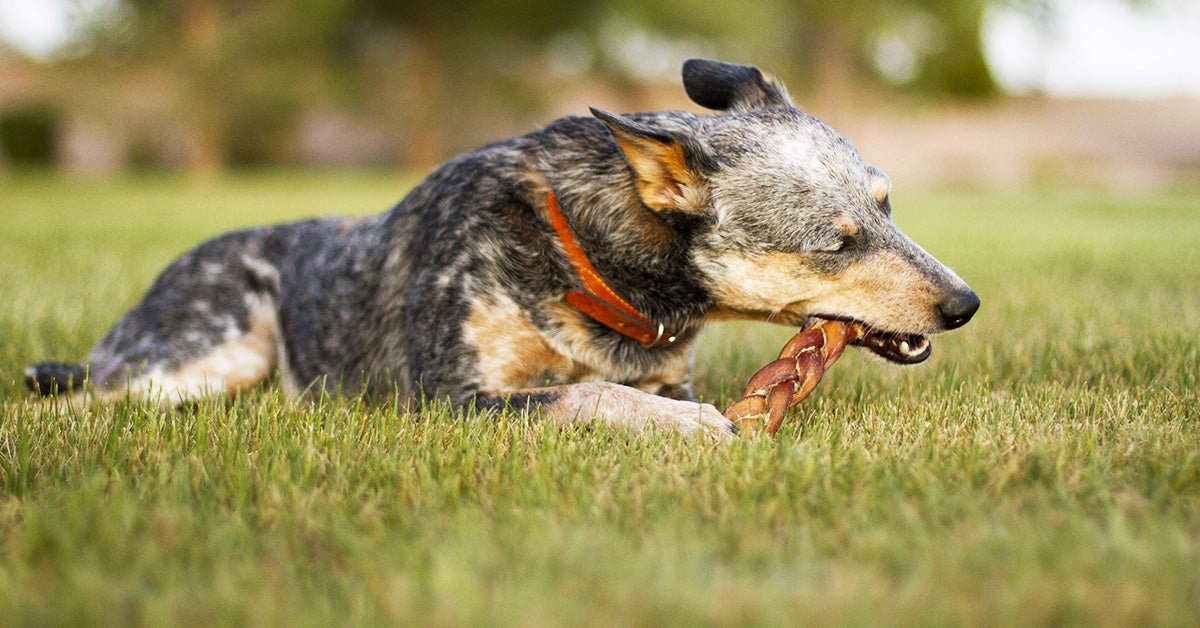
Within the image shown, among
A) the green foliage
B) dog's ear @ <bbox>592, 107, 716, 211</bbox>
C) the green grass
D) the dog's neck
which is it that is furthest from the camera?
the green foliage

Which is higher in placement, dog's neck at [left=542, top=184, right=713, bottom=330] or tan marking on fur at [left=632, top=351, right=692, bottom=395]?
dog's neck at [left=542, top=184, right=713, bottom=330]

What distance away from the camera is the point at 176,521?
202cm

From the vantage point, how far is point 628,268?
3.23m

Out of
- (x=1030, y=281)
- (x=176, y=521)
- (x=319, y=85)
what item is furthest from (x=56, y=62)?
(x=176, y=521)

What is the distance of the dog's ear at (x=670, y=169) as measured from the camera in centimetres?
A: 312

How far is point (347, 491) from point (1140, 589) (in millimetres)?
1724

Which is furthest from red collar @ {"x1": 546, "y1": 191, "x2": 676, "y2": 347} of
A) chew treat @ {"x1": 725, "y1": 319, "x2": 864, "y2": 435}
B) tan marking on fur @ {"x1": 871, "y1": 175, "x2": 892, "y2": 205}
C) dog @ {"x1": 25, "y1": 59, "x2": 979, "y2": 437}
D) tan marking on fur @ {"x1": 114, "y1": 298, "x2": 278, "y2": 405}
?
tan marking on fur @ {"x1": 114, "y1": 298, "x2": 278, "y2": 405}

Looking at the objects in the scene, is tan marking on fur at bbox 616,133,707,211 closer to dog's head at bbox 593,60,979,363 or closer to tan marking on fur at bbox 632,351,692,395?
dog's head at bbox 593,60,979,363

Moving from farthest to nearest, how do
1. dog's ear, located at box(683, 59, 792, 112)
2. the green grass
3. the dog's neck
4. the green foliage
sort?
the green foliage → dog's ear, located at box(683, 59, 792, 112) → the dog's neck → the green grass

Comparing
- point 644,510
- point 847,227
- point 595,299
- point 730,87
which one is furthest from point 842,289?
point 644,510

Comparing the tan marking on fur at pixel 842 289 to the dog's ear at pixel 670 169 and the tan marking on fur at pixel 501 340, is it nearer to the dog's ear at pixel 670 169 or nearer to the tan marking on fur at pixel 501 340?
the dog's ear at pixel 670 169

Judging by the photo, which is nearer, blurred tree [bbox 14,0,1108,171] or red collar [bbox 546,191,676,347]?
red collar [bbox 546,191,676,347]

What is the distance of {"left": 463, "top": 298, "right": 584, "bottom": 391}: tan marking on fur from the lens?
3229 mm

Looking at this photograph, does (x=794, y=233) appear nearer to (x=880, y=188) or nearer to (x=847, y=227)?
(x=847, y=227)
